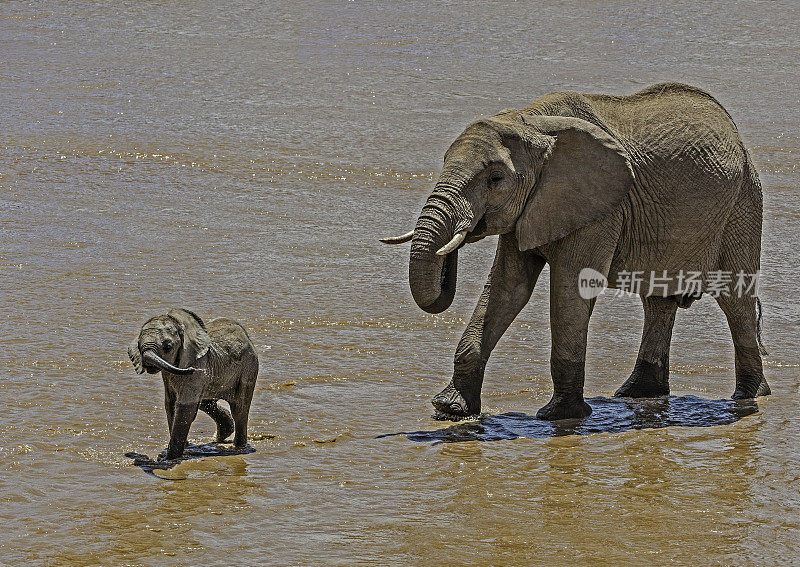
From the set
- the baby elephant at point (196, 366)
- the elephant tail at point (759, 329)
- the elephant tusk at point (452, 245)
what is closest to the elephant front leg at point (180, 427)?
the baby elephant at point (196, 366)

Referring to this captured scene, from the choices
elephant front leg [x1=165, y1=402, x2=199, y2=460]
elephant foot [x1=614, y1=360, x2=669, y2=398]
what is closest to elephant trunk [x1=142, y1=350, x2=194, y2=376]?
elephant front leg [x1=165, y1=402, x2=199, y2=460]

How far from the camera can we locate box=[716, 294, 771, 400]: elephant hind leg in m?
9.13

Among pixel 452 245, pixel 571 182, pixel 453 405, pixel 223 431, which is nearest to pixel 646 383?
pixel 453 405

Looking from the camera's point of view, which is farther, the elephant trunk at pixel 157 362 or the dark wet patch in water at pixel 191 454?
the dark wet patch in water at pixel 191 454

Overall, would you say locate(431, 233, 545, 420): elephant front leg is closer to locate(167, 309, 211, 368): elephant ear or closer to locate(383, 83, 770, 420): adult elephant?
locate(383, 83, 770, 420): adult elephant

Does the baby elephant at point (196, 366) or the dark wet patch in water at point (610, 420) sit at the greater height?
the baby elephant at point (196, 366)

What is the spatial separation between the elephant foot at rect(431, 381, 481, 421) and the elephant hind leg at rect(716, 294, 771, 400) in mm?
1999

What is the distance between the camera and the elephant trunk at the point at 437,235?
7.45 meters

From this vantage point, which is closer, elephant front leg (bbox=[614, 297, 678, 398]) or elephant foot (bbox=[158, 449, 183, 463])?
elephant foot (bbox=[158, 449, 183, 463])

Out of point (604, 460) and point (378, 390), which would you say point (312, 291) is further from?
point (604, 460)

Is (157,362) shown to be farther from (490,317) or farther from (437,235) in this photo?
(490,317)

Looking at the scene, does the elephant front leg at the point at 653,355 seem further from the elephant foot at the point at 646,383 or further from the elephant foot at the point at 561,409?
the elephant foot at the point at 561,409

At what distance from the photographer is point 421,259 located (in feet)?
24.5

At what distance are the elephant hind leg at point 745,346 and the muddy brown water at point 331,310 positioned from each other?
136 mm
